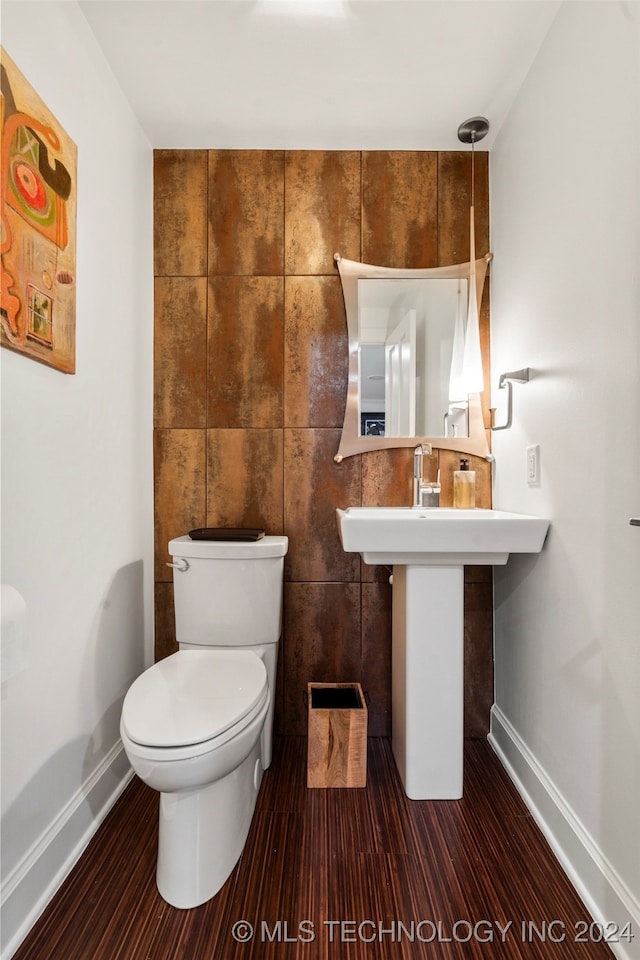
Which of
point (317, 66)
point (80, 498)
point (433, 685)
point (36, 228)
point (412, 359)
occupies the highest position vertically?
point (317, 66)

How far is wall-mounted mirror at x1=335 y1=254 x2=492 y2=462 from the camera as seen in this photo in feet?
6.46

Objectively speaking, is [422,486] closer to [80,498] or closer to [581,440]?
[581,440]

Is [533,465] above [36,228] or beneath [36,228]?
beneath

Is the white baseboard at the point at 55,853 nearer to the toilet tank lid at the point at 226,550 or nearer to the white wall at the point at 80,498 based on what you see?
the white wall at the point at 80,498

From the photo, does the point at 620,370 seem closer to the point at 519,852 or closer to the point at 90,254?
the point at 519,852

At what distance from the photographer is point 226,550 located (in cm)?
169

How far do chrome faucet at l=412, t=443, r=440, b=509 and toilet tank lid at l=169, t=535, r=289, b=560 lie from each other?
557mm

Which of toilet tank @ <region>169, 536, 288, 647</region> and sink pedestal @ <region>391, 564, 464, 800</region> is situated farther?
toilet tank @ <region>169, 536, 288, 647</region>

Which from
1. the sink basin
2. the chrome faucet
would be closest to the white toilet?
the sink basin

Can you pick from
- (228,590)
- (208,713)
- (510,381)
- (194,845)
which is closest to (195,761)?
(208,713)

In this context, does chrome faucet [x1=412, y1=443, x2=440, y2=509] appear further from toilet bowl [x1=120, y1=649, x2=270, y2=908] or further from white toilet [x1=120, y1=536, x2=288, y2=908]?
toilet bowl [x1=120, y1=649, x2=270, y2=908]

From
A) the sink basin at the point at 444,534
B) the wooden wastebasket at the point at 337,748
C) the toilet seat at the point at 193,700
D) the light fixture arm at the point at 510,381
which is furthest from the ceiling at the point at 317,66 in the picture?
the wooden wastebasket at the point at 337,748

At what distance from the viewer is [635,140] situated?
1.06 meters

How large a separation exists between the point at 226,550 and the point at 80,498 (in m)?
0.48
